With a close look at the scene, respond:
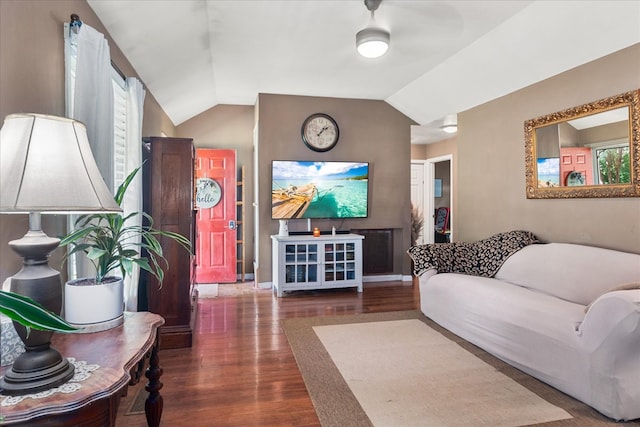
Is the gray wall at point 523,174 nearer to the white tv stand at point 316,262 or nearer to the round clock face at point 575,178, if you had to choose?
the round clock face at point 575,178

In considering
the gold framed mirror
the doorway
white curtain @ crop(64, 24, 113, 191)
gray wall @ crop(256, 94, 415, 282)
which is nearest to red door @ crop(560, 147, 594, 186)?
the gold framed mirror

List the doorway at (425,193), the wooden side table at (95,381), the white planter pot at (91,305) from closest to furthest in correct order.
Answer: the wooden side table at (95,381) < the white planter pot at (91,305) < the doorway at (425,193)

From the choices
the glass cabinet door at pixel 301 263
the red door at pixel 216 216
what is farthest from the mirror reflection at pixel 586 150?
the red door at pixel 216 216

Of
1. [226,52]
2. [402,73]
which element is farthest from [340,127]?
[226,52]

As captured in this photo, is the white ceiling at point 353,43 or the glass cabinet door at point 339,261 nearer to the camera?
the white ceiling at point 353,43

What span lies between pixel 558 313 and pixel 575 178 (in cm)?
144

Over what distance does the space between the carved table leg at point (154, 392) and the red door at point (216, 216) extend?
371cm

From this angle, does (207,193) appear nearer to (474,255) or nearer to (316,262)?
(316,262)

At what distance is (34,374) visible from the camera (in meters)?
1.06

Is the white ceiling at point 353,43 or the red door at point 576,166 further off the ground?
the white ceiling at point 353,43

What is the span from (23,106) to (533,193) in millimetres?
3944

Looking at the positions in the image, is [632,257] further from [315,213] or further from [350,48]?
[315,213]

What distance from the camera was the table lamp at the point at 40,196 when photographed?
3.43 ft

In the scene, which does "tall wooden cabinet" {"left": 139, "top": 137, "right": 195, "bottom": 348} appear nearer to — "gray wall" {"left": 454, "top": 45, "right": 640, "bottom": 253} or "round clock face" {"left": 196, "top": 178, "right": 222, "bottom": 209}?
"round clock face" {"left": 196, "top": 178, "right": 222, "bottom": 209}
